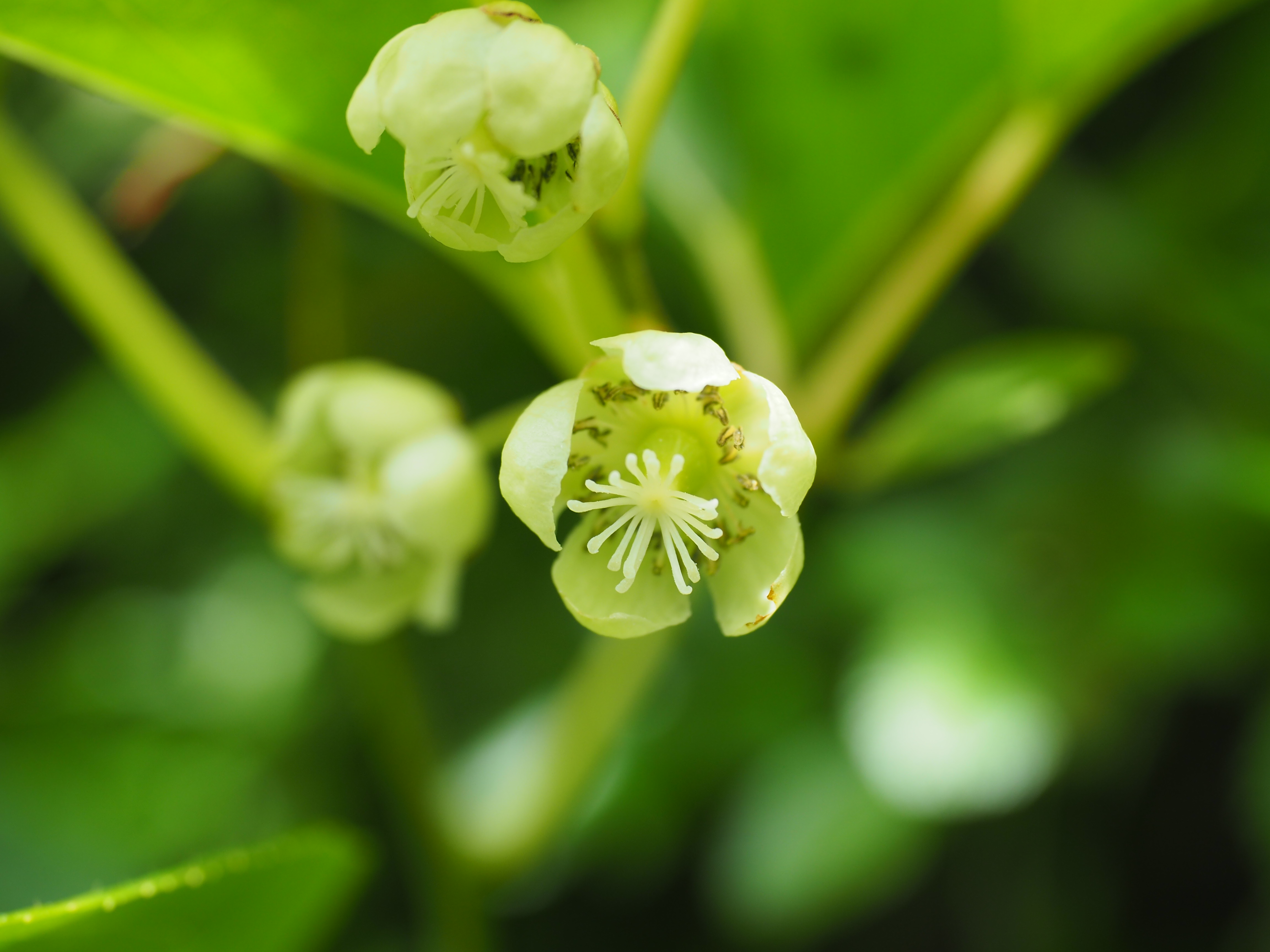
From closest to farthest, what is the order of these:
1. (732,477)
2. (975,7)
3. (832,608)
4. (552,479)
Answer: (552,479), (732,477), (975,7), (832,608)

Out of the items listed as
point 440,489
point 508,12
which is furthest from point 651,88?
point 440,489

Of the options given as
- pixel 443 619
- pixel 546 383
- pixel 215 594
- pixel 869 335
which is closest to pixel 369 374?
pixel 443 619

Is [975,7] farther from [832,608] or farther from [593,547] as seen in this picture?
[593,547]

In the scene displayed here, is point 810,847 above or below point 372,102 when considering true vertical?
below

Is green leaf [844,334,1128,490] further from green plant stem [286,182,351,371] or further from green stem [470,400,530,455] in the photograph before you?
green plant stem [286,182,351,371]

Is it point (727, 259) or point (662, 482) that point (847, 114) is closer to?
point (727, 259)

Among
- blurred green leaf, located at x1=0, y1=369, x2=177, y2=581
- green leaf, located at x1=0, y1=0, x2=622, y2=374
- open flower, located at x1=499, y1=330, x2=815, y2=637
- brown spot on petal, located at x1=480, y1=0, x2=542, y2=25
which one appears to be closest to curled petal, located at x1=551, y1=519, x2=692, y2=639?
open flower, located at x1=499, y1=330, x2=815, y2=637

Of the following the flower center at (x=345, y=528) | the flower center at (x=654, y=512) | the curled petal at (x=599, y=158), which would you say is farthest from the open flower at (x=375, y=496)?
the curled petal at (x=599, y=158)

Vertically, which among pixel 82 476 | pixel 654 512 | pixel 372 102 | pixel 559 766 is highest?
pixel 372 102
